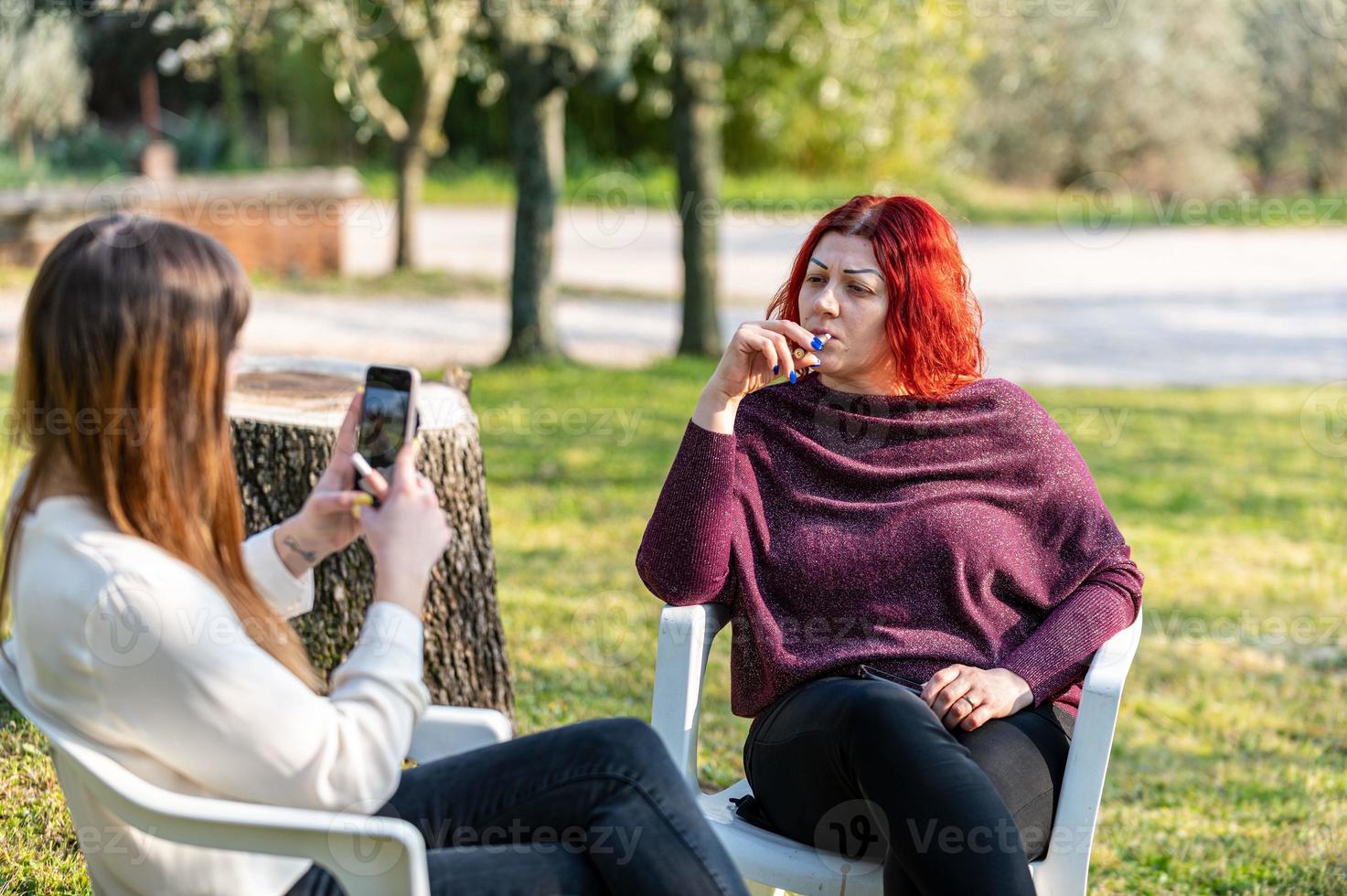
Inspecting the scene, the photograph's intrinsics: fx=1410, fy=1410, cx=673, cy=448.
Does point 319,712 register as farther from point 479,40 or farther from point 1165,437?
point 479,40

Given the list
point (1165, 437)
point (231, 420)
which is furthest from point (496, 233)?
point (231, 420)

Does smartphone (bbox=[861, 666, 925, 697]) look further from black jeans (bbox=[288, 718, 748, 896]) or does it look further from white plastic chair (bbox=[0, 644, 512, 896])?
white plastic chair (bbox=[0, 644, 512, 896])

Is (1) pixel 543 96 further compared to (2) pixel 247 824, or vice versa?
(1) pixel 543 96

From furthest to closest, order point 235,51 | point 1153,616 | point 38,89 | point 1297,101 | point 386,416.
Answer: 1. point 1297,101
2. point 235,51
3. point 38,89
4. point 1153,616
5. point 386,416

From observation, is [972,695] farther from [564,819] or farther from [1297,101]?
[1297,101]

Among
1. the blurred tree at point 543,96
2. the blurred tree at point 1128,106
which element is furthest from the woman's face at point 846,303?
the blurred tree at point 1128,106

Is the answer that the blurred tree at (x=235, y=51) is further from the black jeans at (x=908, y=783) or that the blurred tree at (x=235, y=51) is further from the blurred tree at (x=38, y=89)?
the black jeans at (x=908, y=783)

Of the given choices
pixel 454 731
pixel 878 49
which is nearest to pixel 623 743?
pixel 454 731

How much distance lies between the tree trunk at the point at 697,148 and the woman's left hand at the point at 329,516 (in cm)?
698

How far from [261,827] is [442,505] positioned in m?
1.69

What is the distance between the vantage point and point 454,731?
2.05 meters

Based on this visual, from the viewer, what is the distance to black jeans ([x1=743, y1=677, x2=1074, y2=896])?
1.94 m

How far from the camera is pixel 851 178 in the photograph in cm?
1791

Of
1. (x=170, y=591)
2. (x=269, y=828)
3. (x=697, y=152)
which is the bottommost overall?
(x=269, y=828)
